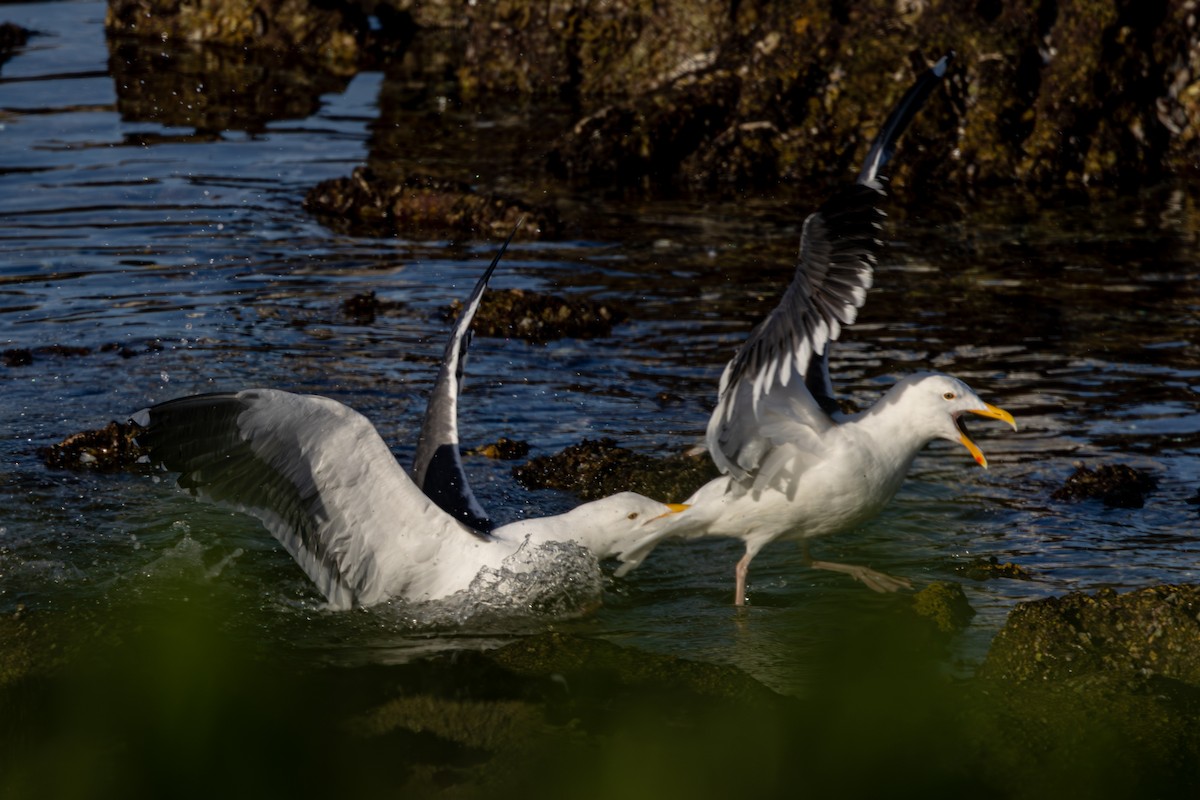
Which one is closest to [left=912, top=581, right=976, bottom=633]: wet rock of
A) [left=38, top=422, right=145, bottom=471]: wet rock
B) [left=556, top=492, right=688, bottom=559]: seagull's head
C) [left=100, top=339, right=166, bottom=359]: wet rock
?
[left=556, top=492, right=688, bottom=559]: seagull's head

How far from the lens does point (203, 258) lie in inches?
539

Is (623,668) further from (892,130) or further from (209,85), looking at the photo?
(209,85)

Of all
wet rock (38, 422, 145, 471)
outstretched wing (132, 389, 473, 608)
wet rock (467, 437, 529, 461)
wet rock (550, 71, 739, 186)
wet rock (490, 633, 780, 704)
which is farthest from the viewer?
wet rock (550, 71, 739, 186)

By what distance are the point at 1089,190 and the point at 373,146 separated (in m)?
7.82

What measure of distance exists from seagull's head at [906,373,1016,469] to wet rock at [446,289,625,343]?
14.9 feet

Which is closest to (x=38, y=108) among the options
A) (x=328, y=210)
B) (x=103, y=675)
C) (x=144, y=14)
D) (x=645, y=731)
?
(x=144, y=14)

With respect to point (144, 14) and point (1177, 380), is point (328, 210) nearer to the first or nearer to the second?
point (1177, 380)

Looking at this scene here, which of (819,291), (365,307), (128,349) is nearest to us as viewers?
(819,291)

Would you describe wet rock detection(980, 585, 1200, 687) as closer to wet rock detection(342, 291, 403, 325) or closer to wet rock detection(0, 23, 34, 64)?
wet rock detection(342, 291, 403, 325)

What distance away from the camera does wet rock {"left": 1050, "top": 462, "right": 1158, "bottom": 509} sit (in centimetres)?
812

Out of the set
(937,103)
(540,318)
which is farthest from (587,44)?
(540,318)

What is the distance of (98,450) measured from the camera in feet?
28.8

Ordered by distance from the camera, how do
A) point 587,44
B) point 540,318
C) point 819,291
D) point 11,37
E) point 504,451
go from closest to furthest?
point 819,291, point 504,451, point 540,318, point 587,44, point 11,37

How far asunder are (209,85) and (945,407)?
1565 centimetres
